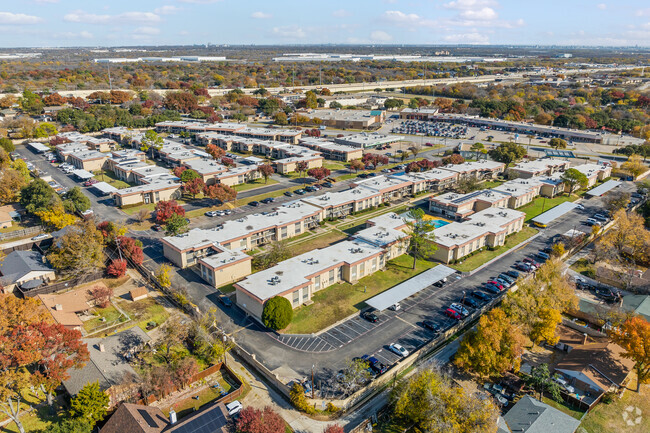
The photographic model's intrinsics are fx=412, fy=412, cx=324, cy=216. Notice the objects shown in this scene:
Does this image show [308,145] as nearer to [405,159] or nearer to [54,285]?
[405,159]

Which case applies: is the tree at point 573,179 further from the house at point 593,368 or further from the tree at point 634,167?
the house at point 593,368

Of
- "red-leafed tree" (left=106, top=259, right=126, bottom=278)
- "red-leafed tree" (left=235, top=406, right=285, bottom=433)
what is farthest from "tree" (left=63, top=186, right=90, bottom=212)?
"red-leafed tree" (left=235, top=406, right=285, bottom=433)

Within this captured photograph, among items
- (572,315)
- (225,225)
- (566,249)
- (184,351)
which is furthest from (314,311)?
(566,249)

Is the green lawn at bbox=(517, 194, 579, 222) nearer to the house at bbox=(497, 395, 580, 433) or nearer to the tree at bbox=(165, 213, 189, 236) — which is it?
the house at bbox=(497, 395, 580, 433)

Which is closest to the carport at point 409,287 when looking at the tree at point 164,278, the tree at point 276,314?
the tree at point 276,314

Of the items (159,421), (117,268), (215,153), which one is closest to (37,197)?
(117,268)

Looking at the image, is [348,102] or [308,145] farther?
[348,102]

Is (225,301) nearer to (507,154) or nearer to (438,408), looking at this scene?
(438,408)
